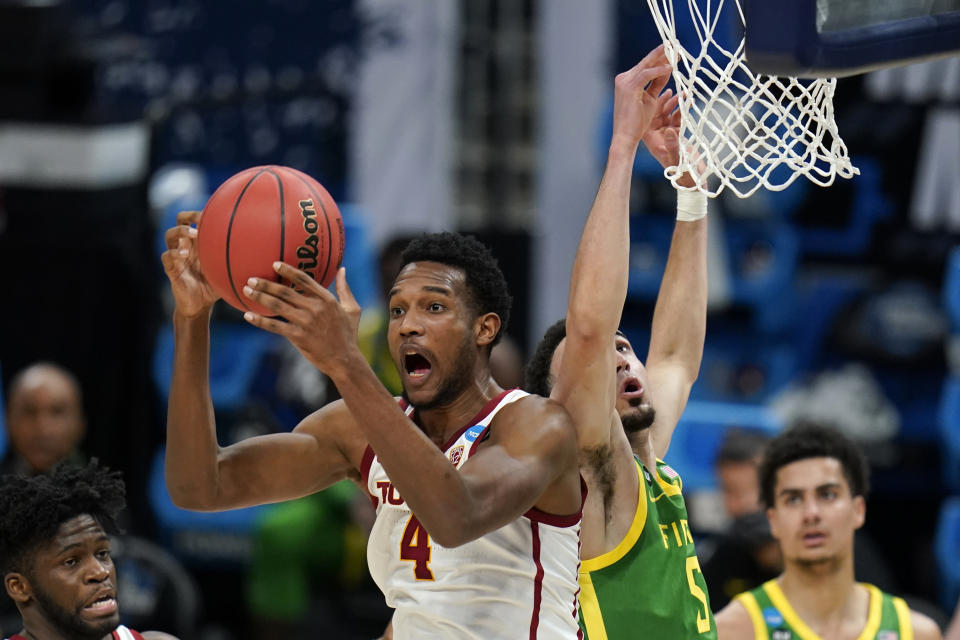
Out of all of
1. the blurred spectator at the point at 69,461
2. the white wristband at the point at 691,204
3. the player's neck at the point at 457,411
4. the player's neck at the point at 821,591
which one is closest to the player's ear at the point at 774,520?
the player's neck at the point at 821,591

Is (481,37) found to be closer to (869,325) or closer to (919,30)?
(869,325)

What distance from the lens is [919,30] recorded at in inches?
141

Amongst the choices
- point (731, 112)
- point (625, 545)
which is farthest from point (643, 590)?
point (731, 112)

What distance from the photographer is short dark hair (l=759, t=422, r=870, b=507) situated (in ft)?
18.1

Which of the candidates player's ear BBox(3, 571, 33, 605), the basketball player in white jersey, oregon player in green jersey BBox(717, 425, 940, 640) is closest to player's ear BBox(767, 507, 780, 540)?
oregon player in green jersey BBox(717, 425, 940, 640)

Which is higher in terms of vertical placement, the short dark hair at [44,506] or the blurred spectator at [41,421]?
the short dark hair at [44,506]

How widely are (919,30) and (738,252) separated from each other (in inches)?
220

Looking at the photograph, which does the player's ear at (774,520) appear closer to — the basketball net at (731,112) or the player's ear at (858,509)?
the player's ear at (858,509)

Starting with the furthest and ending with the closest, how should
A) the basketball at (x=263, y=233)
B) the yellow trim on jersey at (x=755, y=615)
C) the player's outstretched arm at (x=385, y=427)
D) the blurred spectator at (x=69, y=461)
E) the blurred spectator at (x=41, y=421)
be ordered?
the blurred spectator at (x=41, y=421) < the blurred spectator at (x=69, y=461) < the yellow trim on jersey at (x=755, y=615) < the basketball at (x=263, y=233) < the player's outstretched arm at (x=385, y=427)

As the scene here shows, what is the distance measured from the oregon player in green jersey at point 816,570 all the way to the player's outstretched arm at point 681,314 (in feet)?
2.21

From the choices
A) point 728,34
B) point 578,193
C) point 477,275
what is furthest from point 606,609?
point 578,193

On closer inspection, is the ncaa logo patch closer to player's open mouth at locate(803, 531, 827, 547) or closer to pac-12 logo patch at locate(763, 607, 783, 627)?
pac-12 logo patch at locate(763, 607, 783, 627)

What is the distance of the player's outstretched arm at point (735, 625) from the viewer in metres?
5.32

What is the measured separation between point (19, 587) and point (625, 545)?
1.59 meters
